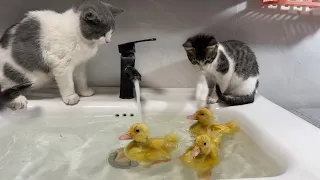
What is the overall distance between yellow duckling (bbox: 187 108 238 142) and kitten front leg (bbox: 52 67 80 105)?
45cm

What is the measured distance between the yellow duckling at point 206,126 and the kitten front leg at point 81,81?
0.46 metres

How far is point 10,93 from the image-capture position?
3.50 ft

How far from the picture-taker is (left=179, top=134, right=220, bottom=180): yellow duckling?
2.62ft

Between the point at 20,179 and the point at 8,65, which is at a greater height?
the point at 8,65

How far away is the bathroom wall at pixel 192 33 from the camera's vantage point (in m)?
1.27

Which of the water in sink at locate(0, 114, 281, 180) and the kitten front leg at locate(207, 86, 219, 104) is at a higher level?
the kitten front leg at locate(207, 86, 219, 104)

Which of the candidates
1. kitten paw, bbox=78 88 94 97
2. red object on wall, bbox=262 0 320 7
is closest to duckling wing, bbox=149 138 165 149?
kitten paw, bbox=78 88 94 97

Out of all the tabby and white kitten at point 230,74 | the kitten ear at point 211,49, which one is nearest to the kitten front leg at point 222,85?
the tabby and white kitten at point 230,74

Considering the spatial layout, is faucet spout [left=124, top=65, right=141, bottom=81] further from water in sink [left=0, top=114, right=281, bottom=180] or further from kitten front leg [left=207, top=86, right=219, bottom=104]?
kitten front leg [left=207, top=86, right=219, bottom=104]

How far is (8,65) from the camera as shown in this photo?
3.49 feet

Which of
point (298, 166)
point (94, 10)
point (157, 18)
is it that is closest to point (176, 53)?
point (157, 18)

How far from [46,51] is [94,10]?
0.23 meters

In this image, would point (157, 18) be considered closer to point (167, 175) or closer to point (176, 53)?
point (176, 53)

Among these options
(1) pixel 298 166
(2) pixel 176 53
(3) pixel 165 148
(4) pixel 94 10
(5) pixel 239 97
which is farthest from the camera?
(2) pixel 176 53
